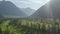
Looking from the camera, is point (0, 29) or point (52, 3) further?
point (52, 3)

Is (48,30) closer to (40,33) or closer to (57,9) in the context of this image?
(40,33)

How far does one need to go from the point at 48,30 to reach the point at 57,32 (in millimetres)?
2420

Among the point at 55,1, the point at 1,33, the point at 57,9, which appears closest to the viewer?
the point at 1,33

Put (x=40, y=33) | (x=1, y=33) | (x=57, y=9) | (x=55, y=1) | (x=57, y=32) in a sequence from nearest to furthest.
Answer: (x=1, y=33)
(x=40, y=33)
(x=57, y=32)
(x=57, y=9)
(x=55, y=1)

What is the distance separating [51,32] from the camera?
40875mm

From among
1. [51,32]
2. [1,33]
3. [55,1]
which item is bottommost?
[51,32]

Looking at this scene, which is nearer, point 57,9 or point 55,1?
point 57,9

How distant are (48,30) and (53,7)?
117106mm

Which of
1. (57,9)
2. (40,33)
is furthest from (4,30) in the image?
(57,9)

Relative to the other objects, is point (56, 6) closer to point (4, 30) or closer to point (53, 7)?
point (53, 7)

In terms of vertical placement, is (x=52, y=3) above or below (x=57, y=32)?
above

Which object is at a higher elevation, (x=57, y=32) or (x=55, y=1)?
(x=55, y=1)

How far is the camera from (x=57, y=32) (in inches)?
1582

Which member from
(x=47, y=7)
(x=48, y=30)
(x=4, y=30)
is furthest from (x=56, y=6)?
(x=4, y=30)
